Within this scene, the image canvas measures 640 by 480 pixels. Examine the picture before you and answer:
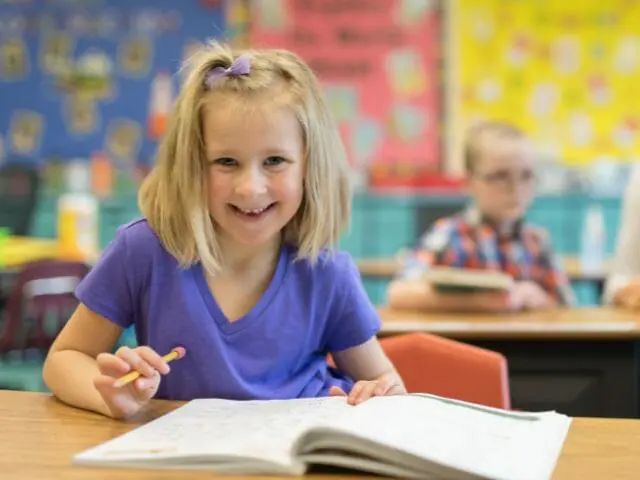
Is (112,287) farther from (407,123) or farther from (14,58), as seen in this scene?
(14,58)

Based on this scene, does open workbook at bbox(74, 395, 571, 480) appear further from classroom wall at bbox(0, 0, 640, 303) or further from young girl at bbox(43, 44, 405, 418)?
classroom wall at bbox(0, 0, 640, 303)

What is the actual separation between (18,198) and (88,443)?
4.79 m

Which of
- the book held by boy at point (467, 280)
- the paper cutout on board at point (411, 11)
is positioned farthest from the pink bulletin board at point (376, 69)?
the book held by boy at point (467, 280)

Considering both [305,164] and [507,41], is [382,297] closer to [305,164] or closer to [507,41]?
[507,41]

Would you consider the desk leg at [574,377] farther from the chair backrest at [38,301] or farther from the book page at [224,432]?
the chair backrest at [38,301]

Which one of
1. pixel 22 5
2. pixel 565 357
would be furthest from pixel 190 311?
pixel 22 5

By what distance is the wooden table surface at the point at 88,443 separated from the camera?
1.02 meters

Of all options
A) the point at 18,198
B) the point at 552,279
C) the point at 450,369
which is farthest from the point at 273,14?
the point at 450,369

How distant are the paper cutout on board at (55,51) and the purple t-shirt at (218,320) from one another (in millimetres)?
4636

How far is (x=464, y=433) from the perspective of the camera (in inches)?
43.4

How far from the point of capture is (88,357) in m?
1.46

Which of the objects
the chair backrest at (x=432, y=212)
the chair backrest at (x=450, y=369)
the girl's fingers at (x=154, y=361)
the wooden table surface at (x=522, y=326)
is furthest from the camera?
the chair backrest at (x=432, y=212)

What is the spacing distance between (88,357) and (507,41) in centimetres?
465

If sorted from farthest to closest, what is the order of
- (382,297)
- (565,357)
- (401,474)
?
(382,297), (565,357), (401,474)
